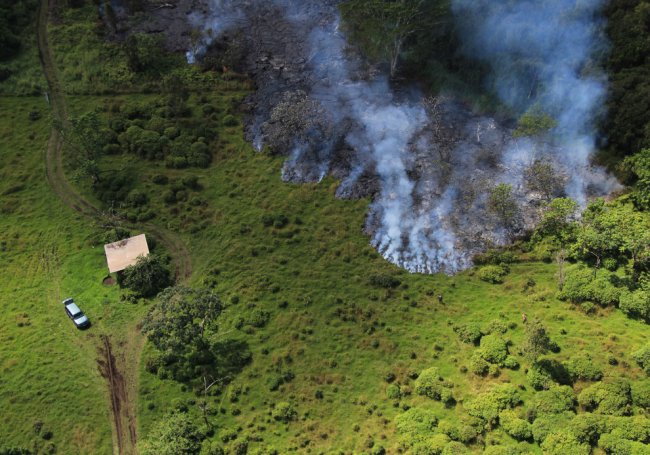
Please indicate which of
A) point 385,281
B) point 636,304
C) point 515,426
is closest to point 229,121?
point 385,281

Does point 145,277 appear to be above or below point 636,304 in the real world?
below

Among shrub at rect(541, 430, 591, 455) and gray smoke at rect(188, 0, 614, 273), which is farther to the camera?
gray smoke at rect(188, 0, 614, 273)

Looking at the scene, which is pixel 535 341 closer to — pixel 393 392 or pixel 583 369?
pixel 583 369

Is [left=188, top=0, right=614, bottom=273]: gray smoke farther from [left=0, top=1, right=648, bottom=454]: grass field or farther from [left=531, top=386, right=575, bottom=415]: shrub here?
[left=531, top=386, right=575, bottom=415]: shrub

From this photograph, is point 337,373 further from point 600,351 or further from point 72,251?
point 72,251

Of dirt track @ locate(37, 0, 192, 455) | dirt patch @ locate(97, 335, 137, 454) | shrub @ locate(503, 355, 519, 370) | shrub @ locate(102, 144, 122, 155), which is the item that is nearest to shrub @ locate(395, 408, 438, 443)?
shrub @ locate(503, 355, 519, 370)

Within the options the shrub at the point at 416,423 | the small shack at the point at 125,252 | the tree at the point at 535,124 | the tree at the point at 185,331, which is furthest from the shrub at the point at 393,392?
the tree at the point at 535,124
